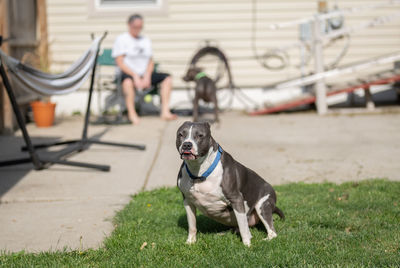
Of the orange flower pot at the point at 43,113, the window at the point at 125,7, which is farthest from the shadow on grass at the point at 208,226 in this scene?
the window at the point at 125,7

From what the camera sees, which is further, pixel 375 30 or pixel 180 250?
pixel 375 30

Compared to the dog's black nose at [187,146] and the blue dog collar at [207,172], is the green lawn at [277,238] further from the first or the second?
the dog's black nose at [187,146]

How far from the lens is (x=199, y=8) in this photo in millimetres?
10430

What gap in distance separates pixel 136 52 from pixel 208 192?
6301 mm

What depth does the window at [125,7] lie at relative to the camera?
34.2 ft

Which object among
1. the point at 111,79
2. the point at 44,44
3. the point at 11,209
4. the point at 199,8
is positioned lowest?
the point at 11,209

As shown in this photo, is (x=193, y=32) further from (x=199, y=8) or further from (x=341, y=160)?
(x=341, y=160)

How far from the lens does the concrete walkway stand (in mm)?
4121

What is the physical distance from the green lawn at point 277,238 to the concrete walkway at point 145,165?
236mm

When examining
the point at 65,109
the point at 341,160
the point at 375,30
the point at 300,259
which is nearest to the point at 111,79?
the point at 65,109

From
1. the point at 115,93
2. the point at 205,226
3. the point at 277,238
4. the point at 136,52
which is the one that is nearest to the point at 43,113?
the point at 136,52

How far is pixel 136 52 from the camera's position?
9359 millimetres

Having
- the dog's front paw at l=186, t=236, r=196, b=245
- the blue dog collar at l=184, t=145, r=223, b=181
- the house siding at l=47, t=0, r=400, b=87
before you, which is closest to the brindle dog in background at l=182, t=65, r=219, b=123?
the house siding at l=47, t=0, r=400, b=87

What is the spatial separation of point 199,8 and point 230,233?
7.31 m
